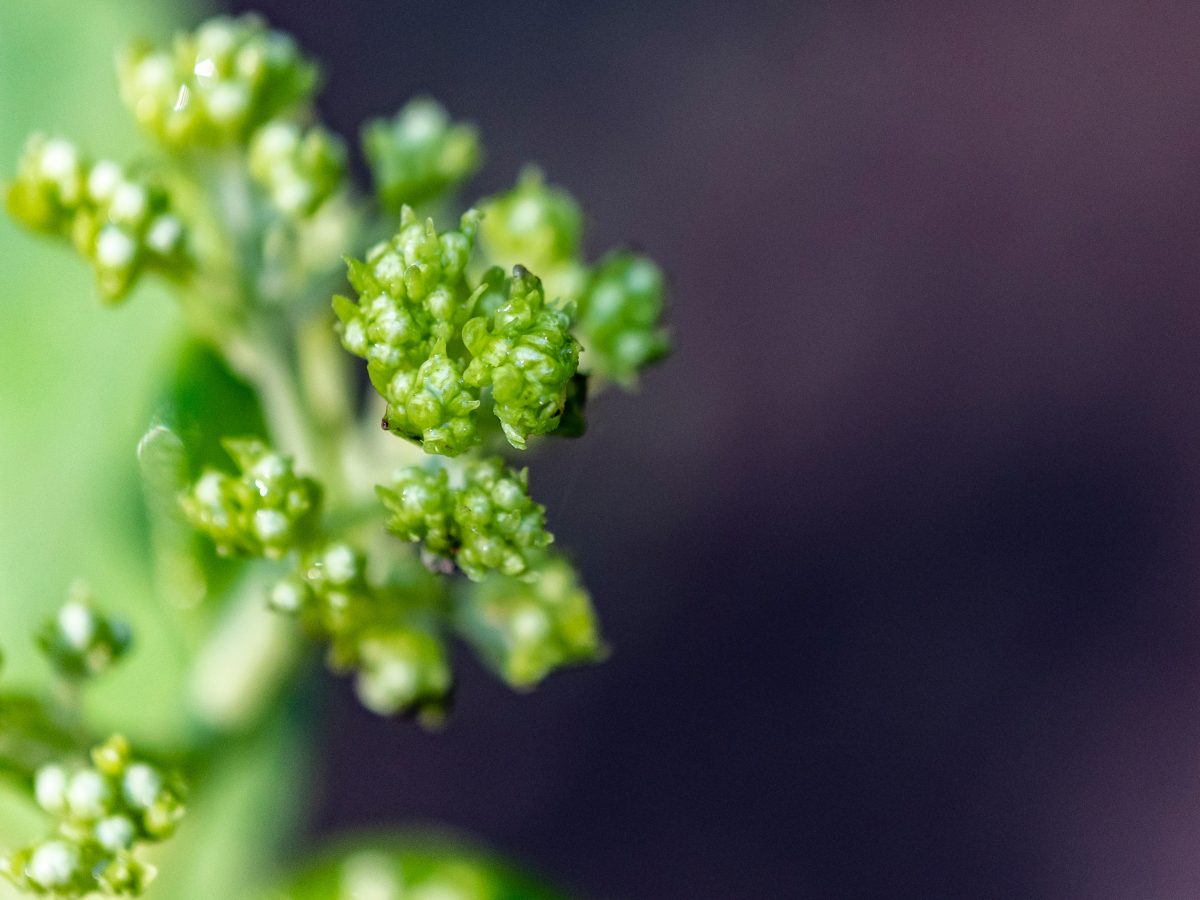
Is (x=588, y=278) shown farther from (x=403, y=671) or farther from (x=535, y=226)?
(x=403, y=671)

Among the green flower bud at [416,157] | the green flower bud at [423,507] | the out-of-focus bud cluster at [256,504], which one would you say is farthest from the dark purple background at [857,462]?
the green flower bud at [423,507]

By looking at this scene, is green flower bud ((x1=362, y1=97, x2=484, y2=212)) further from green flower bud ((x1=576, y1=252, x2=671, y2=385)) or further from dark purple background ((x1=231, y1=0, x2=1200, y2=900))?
dark purple background ((x1=231, y1=0, x2=1200, y2=900))

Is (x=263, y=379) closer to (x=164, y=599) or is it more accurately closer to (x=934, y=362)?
(x=164, y=599)

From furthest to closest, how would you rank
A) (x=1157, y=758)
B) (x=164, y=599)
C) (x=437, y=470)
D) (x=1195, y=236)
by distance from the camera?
(x=1195, y=236) < (x=1157, y=758) < (x=164, y=599) < (x=437, y=470)

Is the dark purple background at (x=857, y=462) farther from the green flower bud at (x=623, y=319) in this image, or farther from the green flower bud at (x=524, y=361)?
the green flower bud at (x=524, y=361)

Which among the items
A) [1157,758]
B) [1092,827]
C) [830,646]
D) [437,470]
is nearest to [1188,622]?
[1157,758]

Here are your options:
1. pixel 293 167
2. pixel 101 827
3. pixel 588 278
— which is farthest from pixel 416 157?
pixel 101 827
